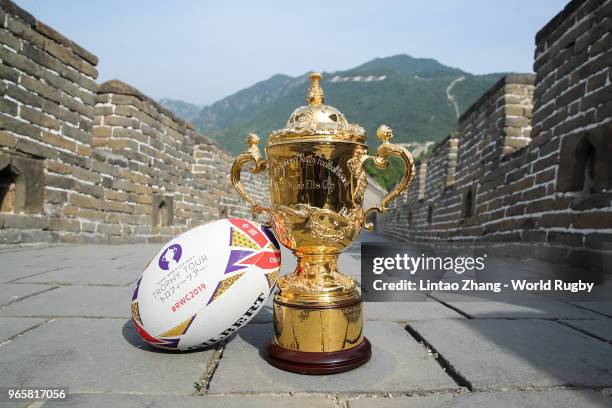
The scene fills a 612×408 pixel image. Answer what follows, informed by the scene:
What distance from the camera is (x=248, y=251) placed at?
174cm

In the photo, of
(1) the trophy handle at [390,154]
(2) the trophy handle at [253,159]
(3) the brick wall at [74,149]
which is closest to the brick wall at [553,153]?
(1) the trophy handle at [390,154]

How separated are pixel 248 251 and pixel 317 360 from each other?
0.52m

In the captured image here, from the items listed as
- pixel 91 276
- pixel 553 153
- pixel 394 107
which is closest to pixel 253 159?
pixel 91 276

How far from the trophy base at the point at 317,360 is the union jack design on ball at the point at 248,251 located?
0.30 m

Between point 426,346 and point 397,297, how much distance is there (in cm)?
119

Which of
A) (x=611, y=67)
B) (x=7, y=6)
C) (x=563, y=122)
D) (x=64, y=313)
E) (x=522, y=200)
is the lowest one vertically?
(x=64, y=313)

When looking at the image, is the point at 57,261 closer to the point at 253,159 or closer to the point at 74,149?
the point at 74,149

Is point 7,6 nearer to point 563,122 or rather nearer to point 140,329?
point 140,329

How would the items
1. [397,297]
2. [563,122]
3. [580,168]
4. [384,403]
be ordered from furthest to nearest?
1. [563,122]
2. [580,168]
3. [397,297]
4. [384,403]

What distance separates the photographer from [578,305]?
9.47 ft

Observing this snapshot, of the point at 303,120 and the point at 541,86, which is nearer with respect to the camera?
the point at 303,120

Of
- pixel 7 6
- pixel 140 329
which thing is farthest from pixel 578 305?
pixel 7 6

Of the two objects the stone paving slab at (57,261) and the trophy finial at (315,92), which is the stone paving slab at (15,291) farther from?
the trophy finial at (315,92)

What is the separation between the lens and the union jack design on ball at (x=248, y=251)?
168cm
